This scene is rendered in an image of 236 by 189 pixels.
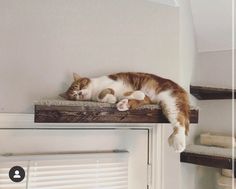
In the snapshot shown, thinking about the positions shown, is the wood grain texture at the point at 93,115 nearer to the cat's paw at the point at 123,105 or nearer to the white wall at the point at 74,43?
the cat's paw at the point at 123,105

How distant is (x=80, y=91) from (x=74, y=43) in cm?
28

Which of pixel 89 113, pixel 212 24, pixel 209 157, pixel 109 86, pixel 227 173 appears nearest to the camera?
pixel 89 113

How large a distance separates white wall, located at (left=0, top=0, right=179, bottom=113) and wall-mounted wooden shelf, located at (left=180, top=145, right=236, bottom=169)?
1.37 ft

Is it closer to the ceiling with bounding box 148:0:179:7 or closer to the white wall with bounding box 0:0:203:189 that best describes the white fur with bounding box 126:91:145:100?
the white wall with bounding box 0:0:203:189

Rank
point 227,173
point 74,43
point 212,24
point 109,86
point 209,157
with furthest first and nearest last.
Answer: point 212,24
point 227,173
point 209,157
point 74,43
point 109,86

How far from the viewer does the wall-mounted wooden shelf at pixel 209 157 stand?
1372mm

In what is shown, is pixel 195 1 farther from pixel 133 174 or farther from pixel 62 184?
pixel 62 184

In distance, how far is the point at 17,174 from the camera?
1063 millimetres

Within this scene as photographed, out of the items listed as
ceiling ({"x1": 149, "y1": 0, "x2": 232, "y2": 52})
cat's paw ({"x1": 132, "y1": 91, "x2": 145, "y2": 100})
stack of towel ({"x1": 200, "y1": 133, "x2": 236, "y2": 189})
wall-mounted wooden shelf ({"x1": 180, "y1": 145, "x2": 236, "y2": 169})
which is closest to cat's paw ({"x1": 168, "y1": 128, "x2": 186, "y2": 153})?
cat's paw ({"x1": 132, "y1": 91, "x2": 145, "y2": 100})

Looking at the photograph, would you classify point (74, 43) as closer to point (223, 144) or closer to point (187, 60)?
point (187, 60)

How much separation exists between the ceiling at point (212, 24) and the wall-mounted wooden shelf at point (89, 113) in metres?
0.89

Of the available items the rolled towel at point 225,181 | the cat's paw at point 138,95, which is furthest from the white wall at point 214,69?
the cat's paw at point 138,95

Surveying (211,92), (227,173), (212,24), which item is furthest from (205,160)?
(212,24)

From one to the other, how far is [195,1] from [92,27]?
74 centimetres
